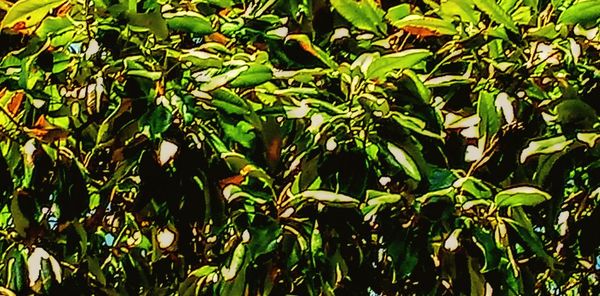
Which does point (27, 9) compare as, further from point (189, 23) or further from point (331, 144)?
point (331, 144)

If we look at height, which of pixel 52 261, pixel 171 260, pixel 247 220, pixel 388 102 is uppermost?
pixel 388 102

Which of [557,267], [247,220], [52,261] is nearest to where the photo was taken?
[247,220]

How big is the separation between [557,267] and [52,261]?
73 cm

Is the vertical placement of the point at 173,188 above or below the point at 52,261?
above

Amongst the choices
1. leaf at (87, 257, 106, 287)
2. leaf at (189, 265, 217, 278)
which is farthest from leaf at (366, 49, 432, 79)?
leaf at (87, 257, 106, 287)

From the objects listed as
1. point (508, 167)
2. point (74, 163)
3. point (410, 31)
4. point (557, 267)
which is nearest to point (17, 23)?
point (74, 163)

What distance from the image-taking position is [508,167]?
117cm

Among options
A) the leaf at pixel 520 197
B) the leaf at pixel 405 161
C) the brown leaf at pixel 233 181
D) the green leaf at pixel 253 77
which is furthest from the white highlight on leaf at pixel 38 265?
the leaf at pixel 520 197

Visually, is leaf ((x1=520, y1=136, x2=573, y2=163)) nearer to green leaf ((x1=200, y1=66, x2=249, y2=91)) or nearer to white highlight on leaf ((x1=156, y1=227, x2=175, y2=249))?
green leaf ((x1=200, y1=66, x2=249, y2=91))

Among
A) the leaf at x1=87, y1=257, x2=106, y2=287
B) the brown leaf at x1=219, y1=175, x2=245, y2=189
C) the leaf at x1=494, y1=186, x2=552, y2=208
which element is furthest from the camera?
the leaf at x1=87, y1=257, x2=106, y2=287

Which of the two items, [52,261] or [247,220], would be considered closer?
[247,220]

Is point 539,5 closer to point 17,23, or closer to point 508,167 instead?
point 508,167

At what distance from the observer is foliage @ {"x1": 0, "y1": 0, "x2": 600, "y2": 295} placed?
108 centimetres

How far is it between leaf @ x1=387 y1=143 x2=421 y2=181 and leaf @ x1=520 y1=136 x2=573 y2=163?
0.45 ft
